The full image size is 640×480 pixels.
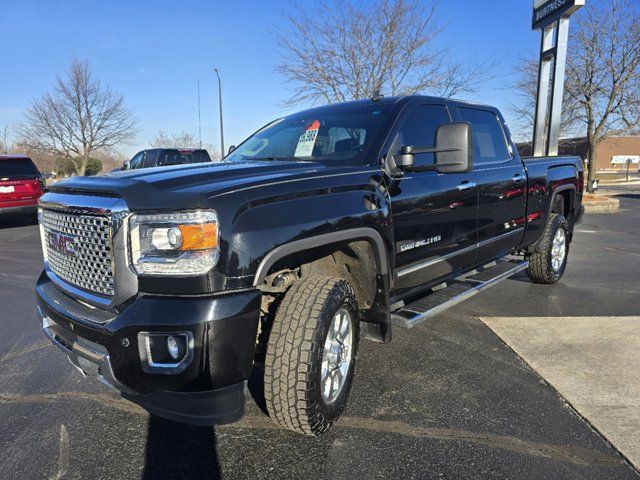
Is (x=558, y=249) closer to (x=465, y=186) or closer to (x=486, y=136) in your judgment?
(x=486, y=136)

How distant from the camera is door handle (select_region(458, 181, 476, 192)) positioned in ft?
12.4

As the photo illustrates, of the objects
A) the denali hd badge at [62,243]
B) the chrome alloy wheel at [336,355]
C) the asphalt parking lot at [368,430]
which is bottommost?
the asphalt parking lot at [368,430]

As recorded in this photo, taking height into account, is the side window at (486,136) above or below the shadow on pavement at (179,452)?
above

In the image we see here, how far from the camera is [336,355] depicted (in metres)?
2.72

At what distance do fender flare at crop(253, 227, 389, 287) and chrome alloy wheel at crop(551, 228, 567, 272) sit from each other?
3.54 metres

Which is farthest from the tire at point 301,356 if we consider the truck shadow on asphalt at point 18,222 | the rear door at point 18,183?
the truck shadow on asphalt at point 18,222

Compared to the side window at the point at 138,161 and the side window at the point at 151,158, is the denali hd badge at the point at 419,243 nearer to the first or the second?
the side window at the point at 151,158

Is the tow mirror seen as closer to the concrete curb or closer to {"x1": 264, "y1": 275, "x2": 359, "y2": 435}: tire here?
{"x1": 264, "y1": 275, "x2": 359, "y2": 435}: tire

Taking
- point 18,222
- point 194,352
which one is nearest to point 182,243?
point 194,352

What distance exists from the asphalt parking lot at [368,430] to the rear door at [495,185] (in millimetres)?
949

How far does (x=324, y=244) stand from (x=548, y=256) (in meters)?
4.01

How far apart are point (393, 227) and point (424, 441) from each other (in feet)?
4.17

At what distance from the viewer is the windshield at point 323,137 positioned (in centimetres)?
327

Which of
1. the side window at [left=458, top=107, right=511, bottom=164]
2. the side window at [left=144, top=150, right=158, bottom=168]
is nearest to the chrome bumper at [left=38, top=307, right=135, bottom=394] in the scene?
the side window at [left=458, top=107, right=511, bottom=164]
